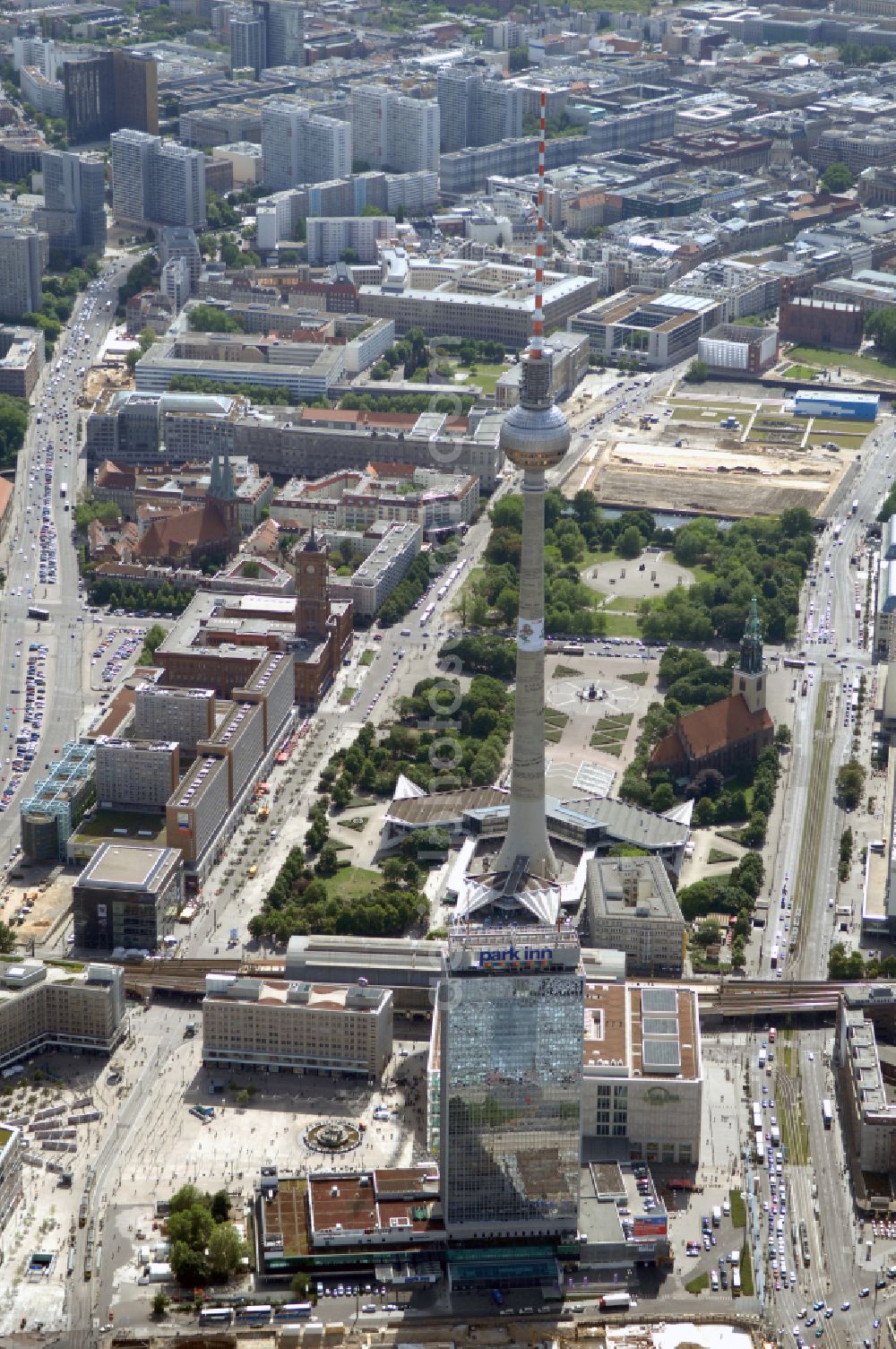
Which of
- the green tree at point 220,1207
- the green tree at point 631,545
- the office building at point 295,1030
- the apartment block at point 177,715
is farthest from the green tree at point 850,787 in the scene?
the green tree at point 220,1207

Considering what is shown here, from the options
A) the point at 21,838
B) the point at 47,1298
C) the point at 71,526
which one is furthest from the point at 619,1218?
the point at 71,526

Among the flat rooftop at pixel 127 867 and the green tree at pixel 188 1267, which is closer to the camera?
the green tree at pixel 188 1267

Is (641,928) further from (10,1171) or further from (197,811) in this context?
(10,1171)

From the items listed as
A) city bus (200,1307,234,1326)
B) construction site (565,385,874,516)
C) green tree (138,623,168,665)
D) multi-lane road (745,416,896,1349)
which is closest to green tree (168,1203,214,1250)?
city bus (200,1307,234,1326)

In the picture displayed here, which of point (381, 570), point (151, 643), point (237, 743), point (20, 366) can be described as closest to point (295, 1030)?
point (237, 743)

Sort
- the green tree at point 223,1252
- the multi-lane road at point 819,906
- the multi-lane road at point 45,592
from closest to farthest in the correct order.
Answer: the green tree at point 223,1252 → the multi-lane road at point 819,906 → the multi-lane road at point 45,592

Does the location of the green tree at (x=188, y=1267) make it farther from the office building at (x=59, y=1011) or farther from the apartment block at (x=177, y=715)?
the apartment block at (x=177, y=715)

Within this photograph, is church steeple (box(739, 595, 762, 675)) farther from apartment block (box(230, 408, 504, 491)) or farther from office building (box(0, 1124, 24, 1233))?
office building (box(0, 1124, 24, 1233))
